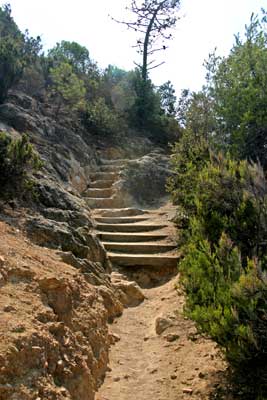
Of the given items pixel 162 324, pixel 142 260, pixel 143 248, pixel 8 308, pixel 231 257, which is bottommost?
pixel 162 324

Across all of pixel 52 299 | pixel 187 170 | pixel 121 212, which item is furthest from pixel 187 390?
pixel 121 212

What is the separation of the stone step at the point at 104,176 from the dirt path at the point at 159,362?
6.24m

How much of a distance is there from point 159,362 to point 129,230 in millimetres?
4597

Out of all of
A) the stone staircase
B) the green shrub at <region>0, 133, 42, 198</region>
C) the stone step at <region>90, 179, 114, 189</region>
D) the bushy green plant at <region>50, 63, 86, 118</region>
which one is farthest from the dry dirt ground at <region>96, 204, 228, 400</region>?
the bushy green plant at <region>50, 63, 86, 118</region>

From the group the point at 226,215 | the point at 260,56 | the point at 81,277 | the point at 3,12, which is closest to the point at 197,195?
the point at 226,215

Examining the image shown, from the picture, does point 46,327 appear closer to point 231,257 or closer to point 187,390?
point 187,390

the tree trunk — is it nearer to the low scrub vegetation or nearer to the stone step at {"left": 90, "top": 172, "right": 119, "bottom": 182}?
the stone step at {"left": 90, "top": 172, "right": 119, "bottom": 182}

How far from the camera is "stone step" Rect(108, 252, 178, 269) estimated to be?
7.05 metres

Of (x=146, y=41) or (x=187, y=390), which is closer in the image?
(x=187, y=390)

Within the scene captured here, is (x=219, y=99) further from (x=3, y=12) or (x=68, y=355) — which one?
(x=3, y=12)

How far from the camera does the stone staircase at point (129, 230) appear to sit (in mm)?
7121

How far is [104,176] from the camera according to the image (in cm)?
1131

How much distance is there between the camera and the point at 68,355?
10.7ft

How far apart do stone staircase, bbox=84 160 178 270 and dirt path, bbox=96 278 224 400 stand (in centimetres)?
183
